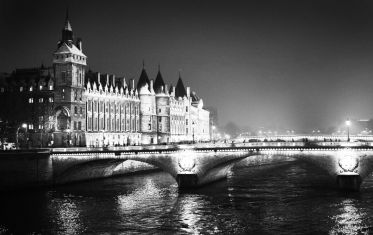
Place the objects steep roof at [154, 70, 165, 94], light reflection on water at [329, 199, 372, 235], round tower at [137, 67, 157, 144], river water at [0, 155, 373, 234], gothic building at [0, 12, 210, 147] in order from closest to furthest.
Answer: light reflection on water at [329, 199, 372, 235] → river water at [0, 155, 373, 234] → gothic building at [0, 12, 210, 147] → round tower at [137, 67, 157, 144] → steep roof at [154, 70, 165, 94]

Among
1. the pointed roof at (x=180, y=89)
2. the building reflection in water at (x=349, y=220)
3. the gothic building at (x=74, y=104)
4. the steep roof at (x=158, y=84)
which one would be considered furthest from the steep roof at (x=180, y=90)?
the building reflection in water at (x=349, y=220)

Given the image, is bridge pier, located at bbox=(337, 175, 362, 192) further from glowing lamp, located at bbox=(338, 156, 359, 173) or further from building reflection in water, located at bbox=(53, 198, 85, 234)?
building reflection in water, located at bbox=(53, 198, 85, 234)

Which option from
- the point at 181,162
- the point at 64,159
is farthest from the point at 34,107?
the point at 181,162

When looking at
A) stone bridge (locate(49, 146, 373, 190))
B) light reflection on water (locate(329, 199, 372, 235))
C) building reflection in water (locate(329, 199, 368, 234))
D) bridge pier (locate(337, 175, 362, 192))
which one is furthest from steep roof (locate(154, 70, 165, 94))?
building reflection in water (locate(329, 199, 368, 234))

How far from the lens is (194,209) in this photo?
177 feet

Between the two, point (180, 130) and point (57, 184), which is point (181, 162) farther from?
point (180, 130)

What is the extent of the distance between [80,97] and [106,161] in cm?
3122

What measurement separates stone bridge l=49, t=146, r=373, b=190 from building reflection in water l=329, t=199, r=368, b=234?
8115mm

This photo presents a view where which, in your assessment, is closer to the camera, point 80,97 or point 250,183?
point 250,183

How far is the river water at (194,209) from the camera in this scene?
150ft

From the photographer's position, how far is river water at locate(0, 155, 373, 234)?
45.7 metres

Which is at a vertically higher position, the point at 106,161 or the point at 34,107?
the point at 34,107

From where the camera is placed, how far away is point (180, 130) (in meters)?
157

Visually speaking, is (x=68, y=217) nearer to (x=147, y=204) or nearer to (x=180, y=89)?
(x=147, y=204)
